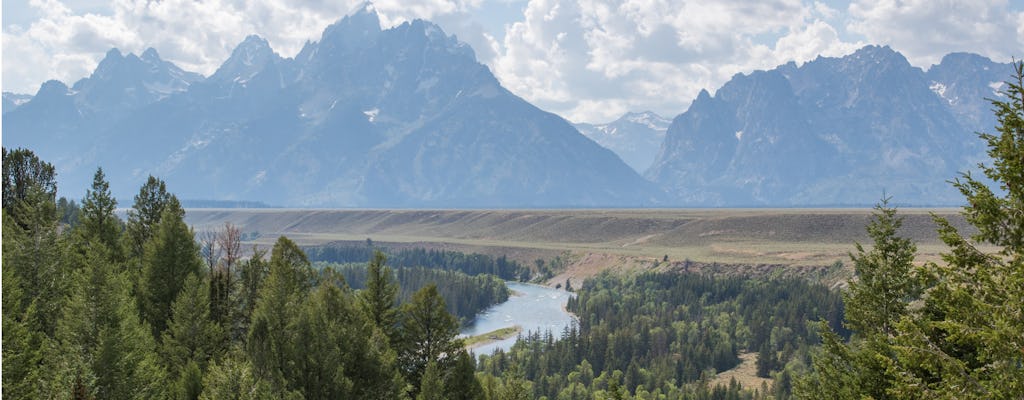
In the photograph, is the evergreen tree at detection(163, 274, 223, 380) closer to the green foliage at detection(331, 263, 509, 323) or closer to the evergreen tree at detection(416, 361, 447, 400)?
the evergreen tree at detection(416, 361, 447, 400)

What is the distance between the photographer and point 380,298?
144ft

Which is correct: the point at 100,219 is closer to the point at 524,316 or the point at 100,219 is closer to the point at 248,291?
the point at 248,291

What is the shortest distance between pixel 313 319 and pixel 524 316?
12964cm

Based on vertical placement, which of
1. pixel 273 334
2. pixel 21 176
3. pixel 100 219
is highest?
pixel 21 176

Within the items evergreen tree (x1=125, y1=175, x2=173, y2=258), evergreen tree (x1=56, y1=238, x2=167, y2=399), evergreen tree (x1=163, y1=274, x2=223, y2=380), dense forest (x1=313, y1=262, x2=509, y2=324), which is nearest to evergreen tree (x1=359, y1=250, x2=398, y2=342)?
evergreen tree (x1=163, y1=274, x2=223, y2=380)

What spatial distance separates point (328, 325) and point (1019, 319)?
28358 mm

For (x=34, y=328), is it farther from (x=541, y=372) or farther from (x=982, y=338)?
(x=541, y=372)

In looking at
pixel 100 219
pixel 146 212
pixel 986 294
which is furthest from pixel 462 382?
pixel 146 212

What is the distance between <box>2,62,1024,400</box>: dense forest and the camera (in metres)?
17.5

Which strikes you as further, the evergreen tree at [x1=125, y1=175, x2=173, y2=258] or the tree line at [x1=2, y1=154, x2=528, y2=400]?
the evergreen tree at [x1=125, y1=175, x2=173, y2=258]

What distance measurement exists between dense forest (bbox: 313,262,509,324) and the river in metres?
2.62

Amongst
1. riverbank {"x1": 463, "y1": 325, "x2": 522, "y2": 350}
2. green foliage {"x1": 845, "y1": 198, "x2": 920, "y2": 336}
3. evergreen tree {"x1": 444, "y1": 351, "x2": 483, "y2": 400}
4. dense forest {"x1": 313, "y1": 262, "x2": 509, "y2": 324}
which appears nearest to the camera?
Answer: green foliage {"x1": 845, "y1": 198, "x2": 920, "y2": 336}

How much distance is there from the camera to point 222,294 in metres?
47.0

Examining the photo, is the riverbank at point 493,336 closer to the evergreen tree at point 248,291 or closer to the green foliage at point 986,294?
the evergreen tree at point 248,291
